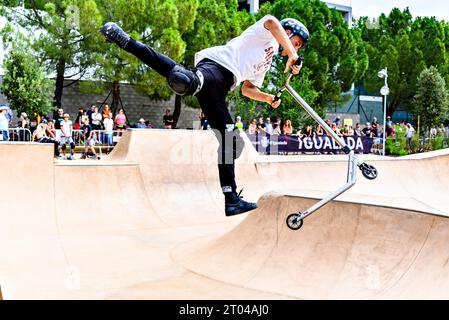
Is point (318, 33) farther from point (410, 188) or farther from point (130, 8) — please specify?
point (410, 188)

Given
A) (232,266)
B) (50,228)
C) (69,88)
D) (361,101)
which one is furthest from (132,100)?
(232,266)

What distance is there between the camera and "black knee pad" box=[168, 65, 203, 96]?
181 inches

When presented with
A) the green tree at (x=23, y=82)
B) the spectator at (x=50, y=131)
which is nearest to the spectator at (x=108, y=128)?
the spectator at (x=50, y=131)

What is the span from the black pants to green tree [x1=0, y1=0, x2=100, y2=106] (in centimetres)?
2249

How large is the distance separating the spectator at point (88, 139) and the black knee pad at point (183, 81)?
11.9 m

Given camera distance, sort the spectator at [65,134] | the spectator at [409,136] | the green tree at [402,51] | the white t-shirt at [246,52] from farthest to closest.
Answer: the green tree at [402,51]
the spectator at [409,136]
the spectator at [65,134]
the white t-shirt at [246,52]

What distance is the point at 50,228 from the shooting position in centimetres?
870

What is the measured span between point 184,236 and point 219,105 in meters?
3.88

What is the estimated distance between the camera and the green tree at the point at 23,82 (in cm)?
2473

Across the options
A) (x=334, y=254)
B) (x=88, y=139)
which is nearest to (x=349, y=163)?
(x=334, y=254)

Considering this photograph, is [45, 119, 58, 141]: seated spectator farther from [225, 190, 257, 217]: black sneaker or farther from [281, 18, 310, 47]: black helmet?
[281, 18, 310, 47]: black helmet

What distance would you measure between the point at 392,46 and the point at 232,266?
4098cm

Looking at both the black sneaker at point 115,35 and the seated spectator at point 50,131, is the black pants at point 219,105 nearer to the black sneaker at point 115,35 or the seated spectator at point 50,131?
the black sneaker at point 115,35

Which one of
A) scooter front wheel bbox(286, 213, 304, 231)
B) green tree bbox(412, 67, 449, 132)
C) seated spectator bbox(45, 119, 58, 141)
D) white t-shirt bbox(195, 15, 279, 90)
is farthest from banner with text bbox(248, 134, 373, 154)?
green tree bbox(412, 67, 449, 132)
